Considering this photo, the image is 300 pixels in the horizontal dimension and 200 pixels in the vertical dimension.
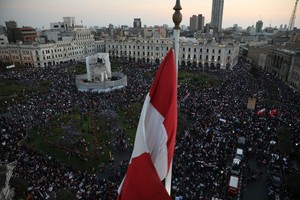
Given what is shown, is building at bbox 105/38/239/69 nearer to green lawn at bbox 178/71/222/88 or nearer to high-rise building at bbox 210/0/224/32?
green lawn at bbox 178/71/222/88

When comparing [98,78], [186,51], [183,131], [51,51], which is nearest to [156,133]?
[183,131]

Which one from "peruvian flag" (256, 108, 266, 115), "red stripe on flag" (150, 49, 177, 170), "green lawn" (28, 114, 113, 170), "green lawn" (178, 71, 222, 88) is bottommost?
"green lawn" (28, 114, 113, 170)

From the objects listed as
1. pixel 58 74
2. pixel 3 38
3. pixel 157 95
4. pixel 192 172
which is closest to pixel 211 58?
pixel 58 74

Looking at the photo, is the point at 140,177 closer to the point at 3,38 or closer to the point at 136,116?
the point at 136,116

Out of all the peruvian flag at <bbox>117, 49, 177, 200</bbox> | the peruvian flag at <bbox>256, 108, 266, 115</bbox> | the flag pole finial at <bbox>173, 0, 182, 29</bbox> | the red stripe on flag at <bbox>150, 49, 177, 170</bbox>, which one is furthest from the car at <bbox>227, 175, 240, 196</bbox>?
the peruvian flag at <bbox>256, 108, 266, 115</bbox>

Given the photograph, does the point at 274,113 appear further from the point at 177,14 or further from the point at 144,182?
the point at 144,182

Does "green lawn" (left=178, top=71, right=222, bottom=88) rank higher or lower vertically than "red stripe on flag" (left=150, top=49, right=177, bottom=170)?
lower

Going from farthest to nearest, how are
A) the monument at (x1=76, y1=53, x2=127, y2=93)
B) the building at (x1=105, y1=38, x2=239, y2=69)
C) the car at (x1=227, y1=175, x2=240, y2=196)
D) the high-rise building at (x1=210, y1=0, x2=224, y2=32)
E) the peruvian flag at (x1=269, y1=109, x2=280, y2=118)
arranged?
1. the high-rise building at (x1=210, y1=0, x2=224, y2=32)
2. the building at (x1=105, y1=38, x2=239, y2=69)
3. the monument at (x1=76, y1=53, x2=127, y2=93)
4. the peruvian flag at (x1=269, y1=109, x2=280, y2=118)
5. the car at (x1=227, y1=175, x2=240, y2=196)
